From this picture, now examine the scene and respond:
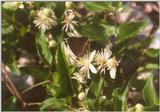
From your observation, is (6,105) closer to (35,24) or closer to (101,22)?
(35,24)

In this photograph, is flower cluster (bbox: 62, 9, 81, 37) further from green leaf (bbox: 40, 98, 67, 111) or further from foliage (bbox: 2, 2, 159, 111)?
green leaf (bbox: 40, 98, 67, 111)

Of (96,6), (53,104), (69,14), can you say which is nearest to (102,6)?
(96,6)

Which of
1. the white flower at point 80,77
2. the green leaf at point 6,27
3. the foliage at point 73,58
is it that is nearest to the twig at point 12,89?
the foliage at point 73,58

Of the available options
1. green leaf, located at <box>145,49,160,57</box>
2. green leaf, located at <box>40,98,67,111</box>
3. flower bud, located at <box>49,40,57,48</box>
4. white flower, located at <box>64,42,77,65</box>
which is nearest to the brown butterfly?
white flower, located at <box>64,42,77,65</box>

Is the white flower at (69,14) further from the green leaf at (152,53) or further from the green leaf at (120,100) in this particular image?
the green leaf at (152,53)

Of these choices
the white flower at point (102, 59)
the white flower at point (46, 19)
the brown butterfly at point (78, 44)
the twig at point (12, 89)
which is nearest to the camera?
the brown butterfly at point (78, 44)

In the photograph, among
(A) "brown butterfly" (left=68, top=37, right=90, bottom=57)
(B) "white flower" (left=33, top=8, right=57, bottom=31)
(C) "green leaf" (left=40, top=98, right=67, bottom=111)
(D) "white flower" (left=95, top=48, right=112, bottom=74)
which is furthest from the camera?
(B) "white flower" (left=33, top=8, right=57, bottom=31)
